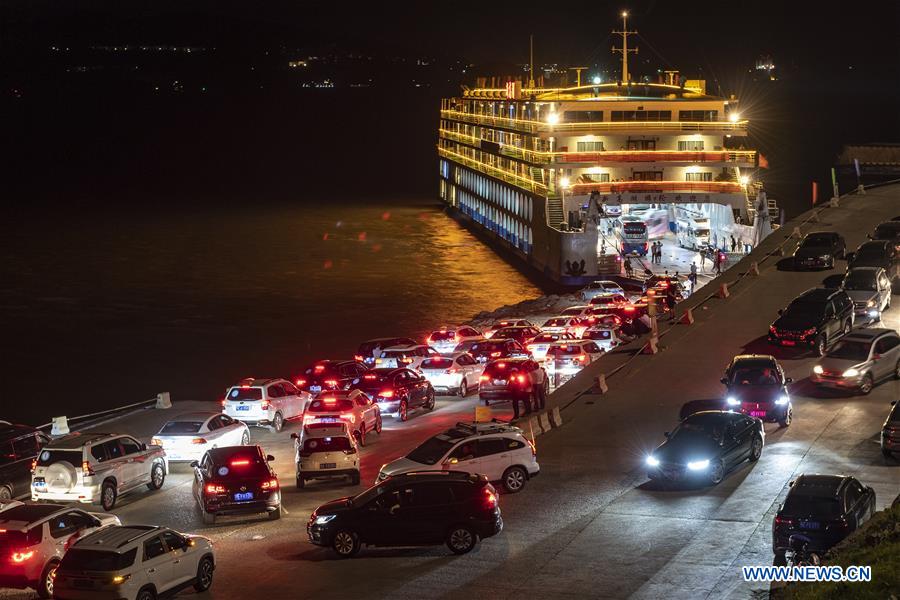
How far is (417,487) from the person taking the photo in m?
19.1

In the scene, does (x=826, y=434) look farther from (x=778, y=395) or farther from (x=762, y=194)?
(x=762, y=194)

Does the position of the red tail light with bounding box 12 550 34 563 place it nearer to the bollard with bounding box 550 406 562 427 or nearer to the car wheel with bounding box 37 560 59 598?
the car wheel with bounding box 37 560 59 598

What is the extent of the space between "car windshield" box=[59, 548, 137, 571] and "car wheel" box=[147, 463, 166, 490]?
8.37 metres

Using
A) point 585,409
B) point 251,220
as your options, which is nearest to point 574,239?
point 585,409

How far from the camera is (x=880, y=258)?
42.4m

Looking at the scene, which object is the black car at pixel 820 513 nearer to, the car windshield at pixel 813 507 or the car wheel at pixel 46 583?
the car windshield at pixel 813 507

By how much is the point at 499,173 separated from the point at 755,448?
7125 cm

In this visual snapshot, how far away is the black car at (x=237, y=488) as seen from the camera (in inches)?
831

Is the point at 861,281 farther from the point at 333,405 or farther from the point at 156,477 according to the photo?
the point at 156,477

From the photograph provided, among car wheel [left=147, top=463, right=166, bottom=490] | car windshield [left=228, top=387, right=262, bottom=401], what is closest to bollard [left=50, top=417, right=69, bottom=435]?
car windshield [left=228, top=387, right=262, bottom=401]

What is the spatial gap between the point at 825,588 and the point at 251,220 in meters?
109

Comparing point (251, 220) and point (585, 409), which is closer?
point (585, 409)

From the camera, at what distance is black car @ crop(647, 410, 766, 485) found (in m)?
21.8

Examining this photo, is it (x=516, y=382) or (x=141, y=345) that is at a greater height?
(x=516, y=382)
